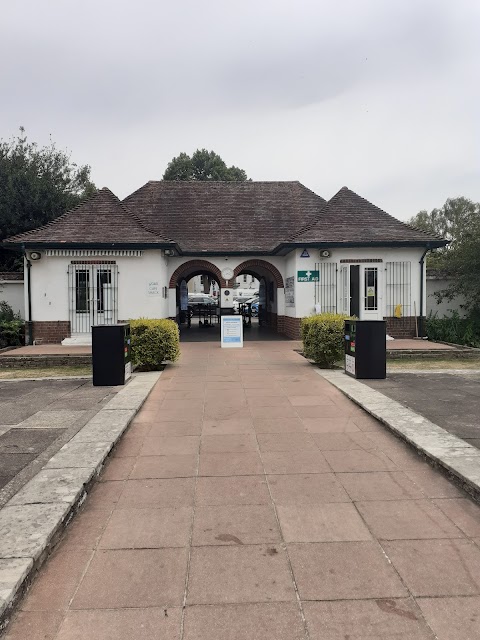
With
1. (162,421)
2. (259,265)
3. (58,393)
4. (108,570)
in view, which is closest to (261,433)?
(162,421)

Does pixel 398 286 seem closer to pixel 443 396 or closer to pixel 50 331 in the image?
pixel 443 396

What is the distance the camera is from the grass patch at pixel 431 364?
11367mm

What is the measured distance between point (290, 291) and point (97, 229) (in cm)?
716

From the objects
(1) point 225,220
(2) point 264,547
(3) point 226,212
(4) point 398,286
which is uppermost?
(3) point 226,212

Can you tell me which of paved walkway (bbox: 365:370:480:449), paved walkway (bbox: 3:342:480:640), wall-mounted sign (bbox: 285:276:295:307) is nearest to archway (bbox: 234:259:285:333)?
wall-mounted sign (bbox: 285:276:295:307)

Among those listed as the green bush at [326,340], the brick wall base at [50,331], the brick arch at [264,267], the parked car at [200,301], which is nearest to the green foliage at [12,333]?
the brick wall base at [50,331]

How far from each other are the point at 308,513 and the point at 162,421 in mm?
3245

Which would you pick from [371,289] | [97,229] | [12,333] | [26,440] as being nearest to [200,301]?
[97,229]

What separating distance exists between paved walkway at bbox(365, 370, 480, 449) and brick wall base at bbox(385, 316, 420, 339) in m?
7.07

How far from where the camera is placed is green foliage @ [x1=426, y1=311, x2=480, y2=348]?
55.9 ft

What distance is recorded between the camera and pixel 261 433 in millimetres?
6008

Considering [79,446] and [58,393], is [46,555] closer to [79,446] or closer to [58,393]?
[79,446]

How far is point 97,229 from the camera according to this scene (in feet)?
55.7

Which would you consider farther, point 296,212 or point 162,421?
point 296,212
